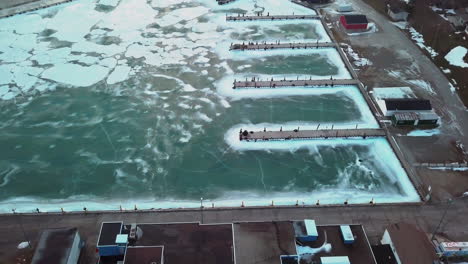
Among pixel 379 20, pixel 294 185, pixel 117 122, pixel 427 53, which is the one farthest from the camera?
pixel 379 20

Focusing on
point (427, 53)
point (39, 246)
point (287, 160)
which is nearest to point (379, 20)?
point (427, 53)

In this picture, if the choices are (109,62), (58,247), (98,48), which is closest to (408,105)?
(58,247)

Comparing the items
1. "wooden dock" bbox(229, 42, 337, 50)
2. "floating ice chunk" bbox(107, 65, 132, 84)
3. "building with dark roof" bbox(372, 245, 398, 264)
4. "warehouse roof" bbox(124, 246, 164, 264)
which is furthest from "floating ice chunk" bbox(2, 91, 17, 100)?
"building with dark roof" bbox(372, 245, 398, 264)

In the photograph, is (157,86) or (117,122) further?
(157,86)

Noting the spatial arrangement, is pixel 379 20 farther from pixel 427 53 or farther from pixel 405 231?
pixel 405 231

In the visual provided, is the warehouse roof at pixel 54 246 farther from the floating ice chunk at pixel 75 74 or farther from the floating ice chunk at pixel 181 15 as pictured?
the floating ice chunk at pixel 181 15

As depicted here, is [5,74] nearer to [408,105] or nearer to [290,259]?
[290,259]

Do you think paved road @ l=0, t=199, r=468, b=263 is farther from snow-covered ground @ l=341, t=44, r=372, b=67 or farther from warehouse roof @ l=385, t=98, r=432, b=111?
snow-covered ground @ l=341, t=44, r=372, b=67
